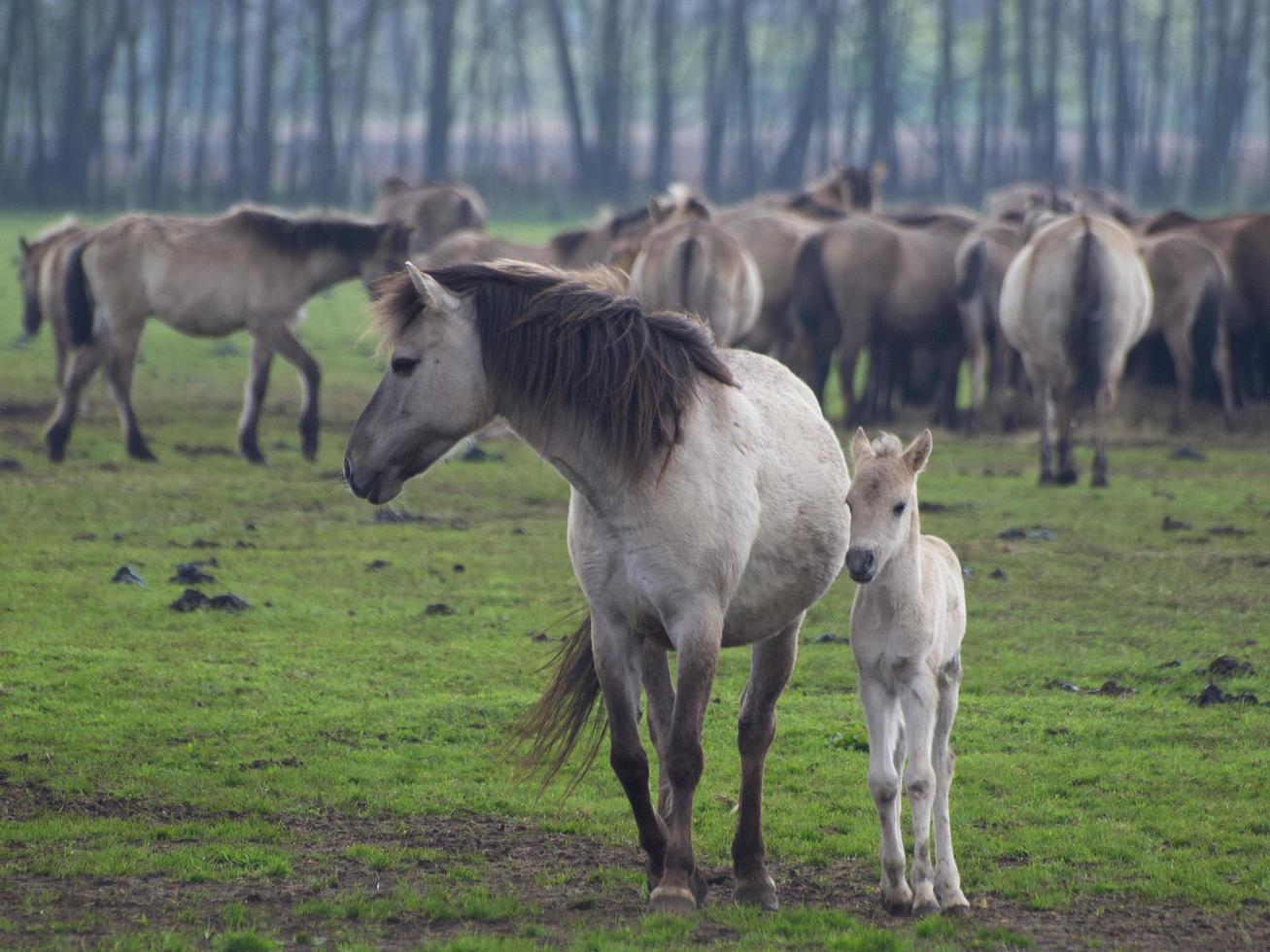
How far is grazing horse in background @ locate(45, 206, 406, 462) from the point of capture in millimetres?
15125

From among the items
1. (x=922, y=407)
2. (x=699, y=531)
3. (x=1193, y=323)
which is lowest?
(x=922, y=407)

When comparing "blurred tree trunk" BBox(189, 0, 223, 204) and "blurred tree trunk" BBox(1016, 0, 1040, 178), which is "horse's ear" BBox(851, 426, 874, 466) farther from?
"blurred tree trunk" BBox(1016, 0, 1040, 178)

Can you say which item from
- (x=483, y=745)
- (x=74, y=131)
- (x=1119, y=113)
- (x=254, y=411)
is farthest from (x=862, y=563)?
(x=1119, y=113)

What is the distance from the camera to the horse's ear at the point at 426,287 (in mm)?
5051

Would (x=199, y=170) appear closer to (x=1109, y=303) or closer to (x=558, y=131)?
(x=1109, y=303)

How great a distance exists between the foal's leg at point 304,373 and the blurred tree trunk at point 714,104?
4047cm

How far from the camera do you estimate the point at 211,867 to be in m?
5.50

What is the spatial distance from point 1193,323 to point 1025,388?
6.75 ft

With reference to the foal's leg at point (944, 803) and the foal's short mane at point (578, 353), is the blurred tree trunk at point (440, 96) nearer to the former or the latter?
the foal's short mane at point (578, 353)

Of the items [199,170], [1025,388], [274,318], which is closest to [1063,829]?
[274,318]

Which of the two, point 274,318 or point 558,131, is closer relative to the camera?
point 274,318

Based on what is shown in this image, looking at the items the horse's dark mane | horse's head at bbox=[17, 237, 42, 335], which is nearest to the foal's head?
the horse's dark mane

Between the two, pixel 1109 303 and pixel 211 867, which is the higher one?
pixel 1109 303

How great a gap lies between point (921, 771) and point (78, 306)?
39.2ft
